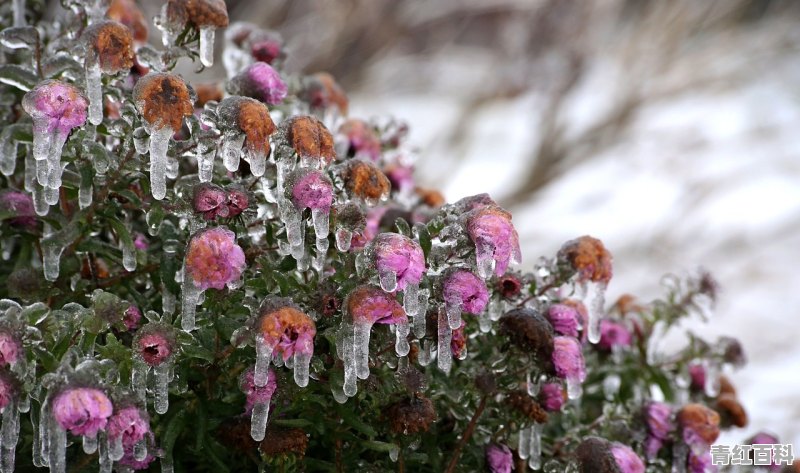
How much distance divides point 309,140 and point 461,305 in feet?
0.56

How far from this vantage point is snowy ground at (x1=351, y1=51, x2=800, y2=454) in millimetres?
3090

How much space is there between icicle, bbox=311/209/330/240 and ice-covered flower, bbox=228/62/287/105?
0.59 feet

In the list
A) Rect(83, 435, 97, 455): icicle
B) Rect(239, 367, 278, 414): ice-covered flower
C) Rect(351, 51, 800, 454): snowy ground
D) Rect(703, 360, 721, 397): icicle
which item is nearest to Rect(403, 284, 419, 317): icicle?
Rect(239, 367, 278, 414): ice-covered flower

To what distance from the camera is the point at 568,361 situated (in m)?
0.68

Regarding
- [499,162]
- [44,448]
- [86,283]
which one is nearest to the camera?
[44,448]

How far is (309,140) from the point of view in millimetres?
630

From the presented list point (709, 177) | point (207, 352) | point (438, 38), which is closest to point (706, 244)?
point (709, 177)

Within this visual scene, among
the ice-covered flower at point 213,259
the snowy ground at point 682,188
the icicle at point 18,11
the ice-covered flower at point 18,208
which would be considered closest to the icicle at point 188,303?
the ice-covered flower at point 213,259

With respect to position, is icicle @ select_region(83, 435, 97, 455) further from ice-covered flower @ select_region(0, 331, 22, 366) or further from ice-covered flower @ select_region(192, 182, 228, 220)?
ice-covered flower @ select_region(192, 182, 228, 220)

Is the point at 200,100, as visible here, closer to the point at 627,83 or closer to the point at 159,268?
the point at 159,268

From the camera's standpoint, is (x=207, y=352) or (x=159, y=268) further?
(x=159, y=268)

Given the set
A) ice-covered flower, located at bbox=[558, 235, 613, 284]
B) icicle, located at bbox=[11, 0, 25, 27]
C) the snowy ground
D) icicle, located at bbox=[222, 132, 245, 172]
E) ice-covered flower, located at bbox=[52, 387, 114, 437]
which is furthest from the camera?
the snowy ground

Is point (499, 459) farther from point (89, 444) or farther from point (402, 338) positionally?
point (89, 444)

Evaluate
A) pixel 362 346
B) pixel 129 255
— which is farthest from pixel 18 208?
pixel 362 346
